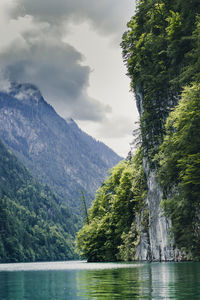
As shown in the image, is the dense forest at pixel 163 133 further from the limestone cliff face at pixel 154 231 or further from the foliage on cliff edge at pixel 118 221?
the limestone cliff face at pixel 154 231

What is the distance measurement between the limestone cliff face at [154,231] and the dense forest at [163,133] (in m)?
1.20

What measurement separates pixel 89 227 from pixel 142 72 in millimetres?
29705

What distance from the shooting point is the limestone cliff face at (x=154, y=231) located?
35.8 m

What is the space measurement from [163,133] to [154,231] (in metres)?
10.4

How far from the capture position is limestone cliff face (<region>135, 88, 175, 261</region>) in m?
35.8

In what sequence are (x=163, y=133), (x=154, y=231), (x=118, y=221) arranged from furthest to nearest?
(x=118, y=221) → (x=154, y=231) → (x=163, y=133)

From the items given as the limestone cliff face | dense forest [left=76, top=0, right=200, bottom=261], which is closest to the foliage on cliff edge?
dense forest [left=76, top=0, right=200, bottom=261]

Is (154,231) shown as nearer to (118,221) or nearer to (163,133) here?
(163,133)

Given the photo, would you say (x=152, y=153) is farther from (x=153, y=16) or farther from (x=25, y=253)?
(x=25, y=253)

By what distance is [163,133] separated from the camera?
37062 millimetres

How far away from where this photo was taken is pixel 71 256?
18738 cm

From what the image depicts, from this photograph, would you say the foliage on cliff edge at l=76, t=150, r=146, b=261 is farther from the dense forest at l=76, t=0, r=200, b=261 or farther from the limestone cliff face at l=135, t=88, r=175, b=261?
the limestone cliff face at l=135, t=88, r=175, b=261

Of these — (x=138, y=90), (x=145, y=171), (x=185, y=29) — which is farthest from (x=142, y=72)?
(x=145, y=171)

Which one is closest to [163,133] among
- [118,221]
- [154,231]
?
[154,231]
